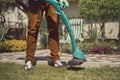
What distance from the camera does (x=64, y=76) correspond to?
576 centimetres

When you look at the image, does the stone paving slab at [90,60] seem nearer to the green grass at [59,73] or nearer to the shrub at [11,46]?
the green grass at [59,73]

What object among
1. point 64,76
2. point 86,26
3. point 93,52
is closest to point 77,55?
point 64,76

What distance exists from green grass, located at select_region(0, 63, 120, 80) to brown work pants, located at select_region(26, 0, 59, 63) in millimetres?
334

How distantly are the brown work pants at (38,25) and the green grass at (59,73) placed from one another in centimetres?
33

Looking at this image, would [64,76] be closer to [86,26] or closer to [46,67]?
[46,67]

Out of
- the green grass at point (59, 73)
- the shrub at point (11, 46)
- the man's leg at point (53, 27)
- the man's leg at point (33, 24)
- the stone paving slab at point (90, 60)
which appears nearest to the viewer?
the green grass at point (59, 73)

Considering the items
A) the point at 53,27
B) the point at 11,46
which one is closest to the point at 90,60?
the point at 53,27

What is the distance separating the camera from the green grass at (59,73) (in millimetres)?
5625

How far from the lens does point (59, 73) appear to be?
6020 millimetres

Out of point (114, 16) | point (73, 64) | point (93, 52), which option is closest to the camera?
point (73, 64)

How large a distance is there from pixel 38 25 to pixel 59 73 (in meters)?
1.07

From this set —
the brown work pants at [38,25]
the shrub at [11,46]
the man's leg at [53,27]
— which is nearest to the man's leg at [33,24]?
the brown work pants at [38,25]

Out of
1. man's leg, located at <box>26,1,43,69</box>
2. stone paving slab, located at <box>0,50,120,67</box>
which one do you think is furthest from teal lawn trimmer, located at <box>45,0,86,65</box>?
stone paving slab, located at <box>0,50,120,67</box>

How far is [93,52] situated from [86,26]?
6490 millimetres
